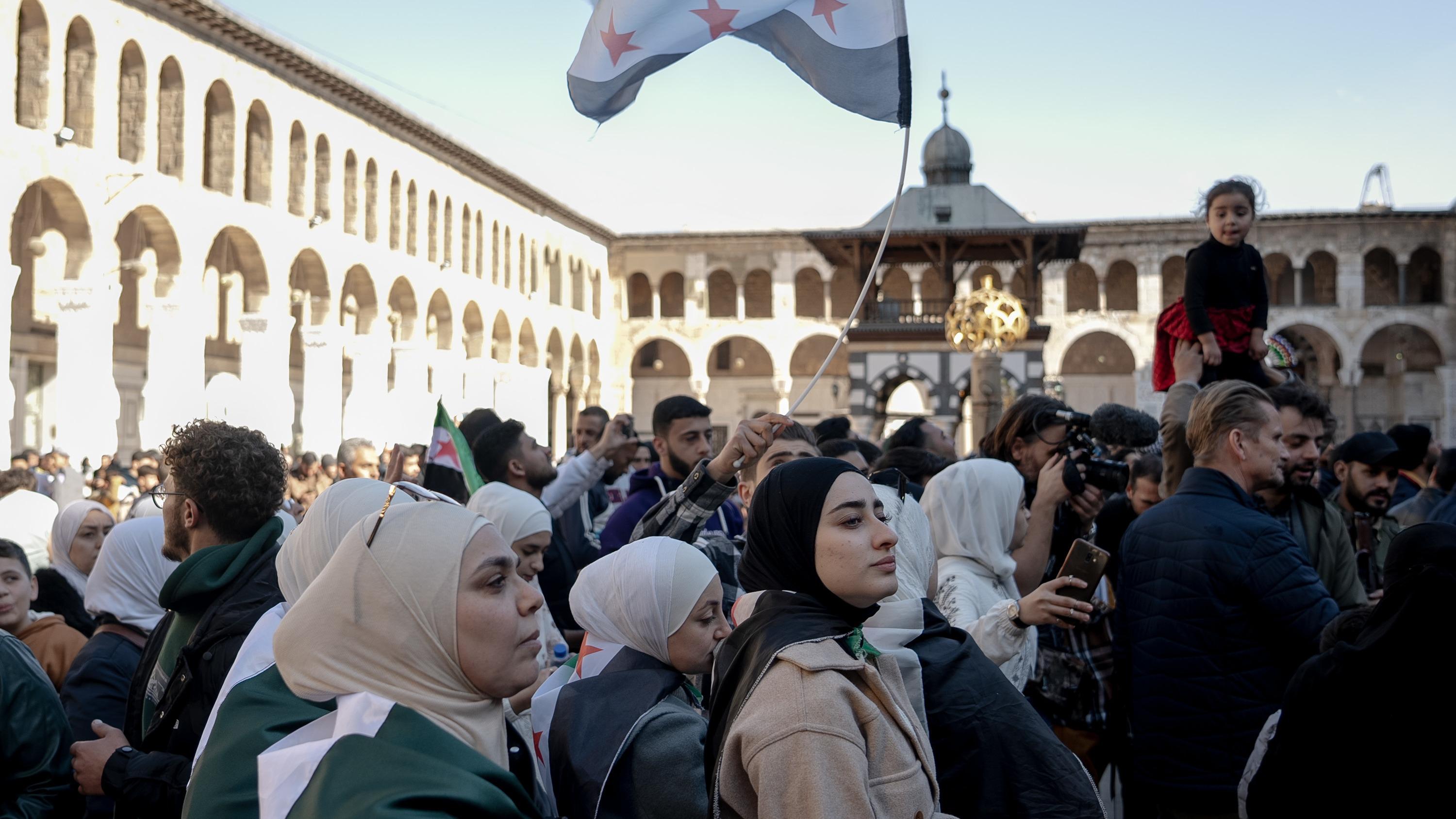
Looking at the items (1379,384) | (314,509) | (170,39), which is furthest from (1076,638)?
(1379,384)

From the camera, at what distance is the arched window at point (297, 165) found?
75.2ft

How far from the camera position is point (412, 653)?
185 cm

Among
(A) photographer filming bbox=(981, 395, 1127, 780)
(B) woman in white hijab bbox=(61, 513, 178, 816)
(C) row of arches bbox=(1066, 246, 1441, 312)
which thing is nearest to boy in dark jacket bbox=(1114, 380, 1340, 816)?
(A) photographer filming bbox=(981, 395, 1127, 780)

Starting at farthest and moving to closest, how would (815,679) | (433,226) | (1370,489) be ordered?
(433,226)
(1370,489)
(815,679)

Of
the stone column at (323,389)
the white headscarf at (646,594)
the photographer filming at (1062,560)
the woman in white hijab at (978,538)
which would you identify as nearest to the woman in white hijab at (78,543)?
the white headscarf at (646,594)

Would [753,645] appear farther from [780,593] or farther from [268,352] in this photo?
[268,352]

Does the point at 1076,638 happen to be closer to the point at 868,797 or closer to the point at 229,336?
the point at 868,797

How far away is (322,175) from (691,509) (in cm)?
2233

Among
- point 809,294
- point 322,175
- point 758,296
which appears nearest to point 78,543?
point 322,175

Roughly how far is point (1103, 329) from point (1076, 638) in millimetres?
34229

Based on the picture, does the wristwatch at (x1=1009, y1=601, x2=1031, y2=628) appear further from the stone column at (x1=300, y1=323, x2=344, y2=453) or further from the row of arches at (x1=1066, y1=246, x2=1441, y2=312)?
the row of arches at (x1=1066, y1=246, x2=1441, y2=312)

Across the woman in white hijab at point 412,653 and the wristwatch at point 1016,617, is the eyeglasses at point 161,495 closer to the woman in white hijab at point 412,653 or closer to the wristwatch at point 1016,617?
the woman in white hijab at point 412,653

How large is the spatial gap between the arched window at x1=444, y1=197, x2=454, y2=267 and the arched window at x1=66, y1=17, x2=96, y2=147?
12.3 metres

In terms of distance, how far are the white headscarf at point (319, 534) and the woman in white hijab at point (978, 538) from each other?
1533mm
